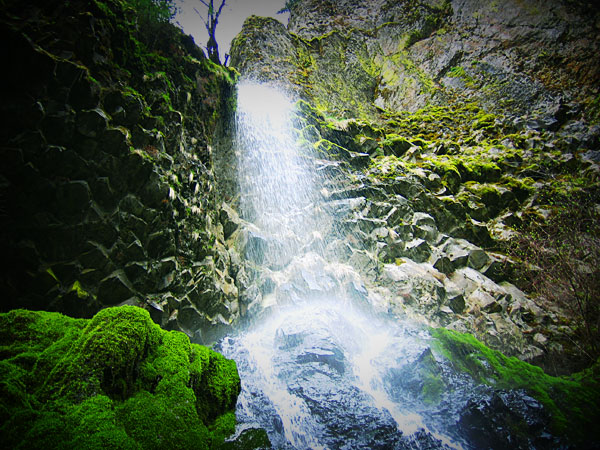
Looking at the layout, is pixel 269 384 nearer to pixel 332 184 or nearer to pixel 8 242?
pixel 8 242

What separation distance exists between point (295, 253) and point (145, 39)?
32.7 ft

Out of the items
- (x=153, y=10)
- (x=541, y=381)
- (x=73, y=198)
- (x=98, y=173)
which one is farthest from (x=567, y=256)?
(x=153, y=10)

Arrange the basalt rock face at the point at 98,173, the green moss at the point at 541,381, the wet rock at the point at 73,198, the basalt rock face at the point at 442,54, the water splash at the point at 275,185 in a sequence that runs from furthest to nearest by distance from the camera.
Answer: the basalt rock face at the point at 442,54, the water splash at the point at 275,185, the green moss at the point at 541,381, the wet rock at the point at 73,198, the basalt rock face at the point at 98,173

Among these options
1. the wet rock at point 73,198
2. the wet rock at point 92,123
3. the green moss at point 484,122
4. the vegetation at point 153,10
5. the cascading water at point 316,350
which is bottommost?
the cascading water at point 316,350

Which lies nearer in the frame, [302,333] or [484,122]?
[302,333]

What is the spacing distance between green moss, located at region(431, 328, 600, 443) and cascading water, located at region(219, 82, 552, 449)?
0.50 m

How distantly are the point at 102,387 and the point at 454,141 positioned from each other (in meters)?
24.0

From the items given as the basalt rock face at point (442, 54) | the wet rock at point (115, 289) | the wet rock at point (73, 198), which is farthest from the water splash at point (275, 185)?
the basalt rock face at point (442, 54)

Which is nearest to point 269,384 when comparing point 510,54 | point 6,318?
point 6,318

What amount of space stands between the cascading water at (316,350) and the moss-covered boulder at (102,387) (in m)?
1.98

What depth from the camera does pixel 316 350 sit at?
804 cm

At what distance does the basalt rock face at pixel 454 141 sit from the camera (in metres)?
10.5

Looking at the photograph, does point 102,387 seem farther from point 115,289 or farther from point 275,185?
point 275,185

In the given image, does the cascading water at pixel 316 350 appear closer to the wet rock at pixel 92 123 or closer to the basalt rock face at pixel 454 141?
the basalt rock face at pixel 454 141
